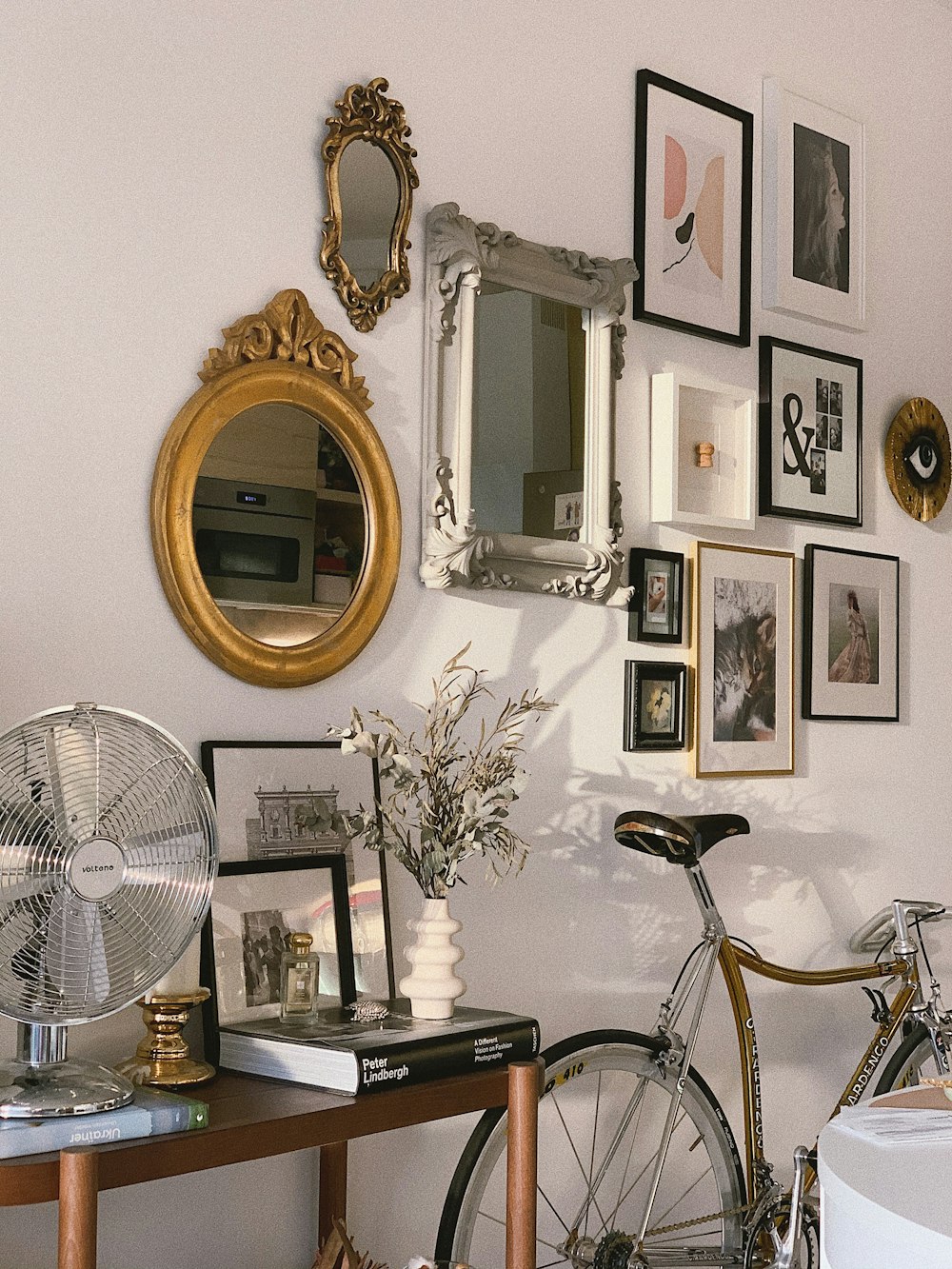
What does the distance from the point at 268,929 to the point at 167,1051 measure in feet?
0.94

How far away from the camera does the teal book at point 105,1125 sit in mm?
1584

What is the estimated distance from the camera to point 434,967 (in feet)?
7.05

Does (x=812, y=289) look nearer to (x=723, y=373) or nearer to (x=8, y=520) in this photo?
(x=723, y=373)

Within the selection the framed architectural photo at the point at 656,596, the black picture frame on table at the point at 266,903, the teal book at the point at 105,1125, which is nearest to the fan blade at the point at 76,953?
the teal book at the point at 105,1125

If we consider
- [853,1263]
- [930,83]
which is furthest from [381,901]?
[930,83]

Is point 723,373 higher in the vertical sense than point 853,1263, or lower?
higher

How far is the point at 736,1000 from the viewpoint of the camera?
284 cm

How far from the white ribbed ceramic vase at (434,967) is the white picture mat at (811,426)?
4.68ft

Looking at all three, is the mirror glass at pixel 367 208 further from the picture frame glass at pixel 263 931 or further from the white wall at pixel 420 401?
the picture frame glass at pixel 263 931

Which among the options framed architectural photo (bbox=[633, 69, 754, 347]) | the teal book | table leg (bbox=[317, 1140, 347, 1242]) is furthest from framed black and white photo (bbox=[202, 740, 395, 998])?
framed architectural photo (bbox=[633, 69, 754, 347])

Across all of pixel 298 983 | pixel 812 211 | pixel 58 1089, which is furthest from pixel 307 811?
pixel 812 211

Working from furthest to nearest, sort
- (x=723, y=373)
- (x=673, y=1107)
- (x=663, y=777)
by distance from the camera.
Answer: (x=723, y=373) → (x=663, y=777) → (x=673, y=1107)

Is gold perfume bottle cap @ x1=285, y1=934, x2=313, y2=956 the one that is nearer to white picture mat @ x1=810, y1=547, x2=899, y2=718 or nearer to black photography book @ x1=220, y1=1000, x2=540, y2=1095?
black photography book @ x1=220, y1=1000, x2=540, y2=1095

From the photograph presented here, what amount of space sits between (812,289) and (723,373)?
0.36 meters
